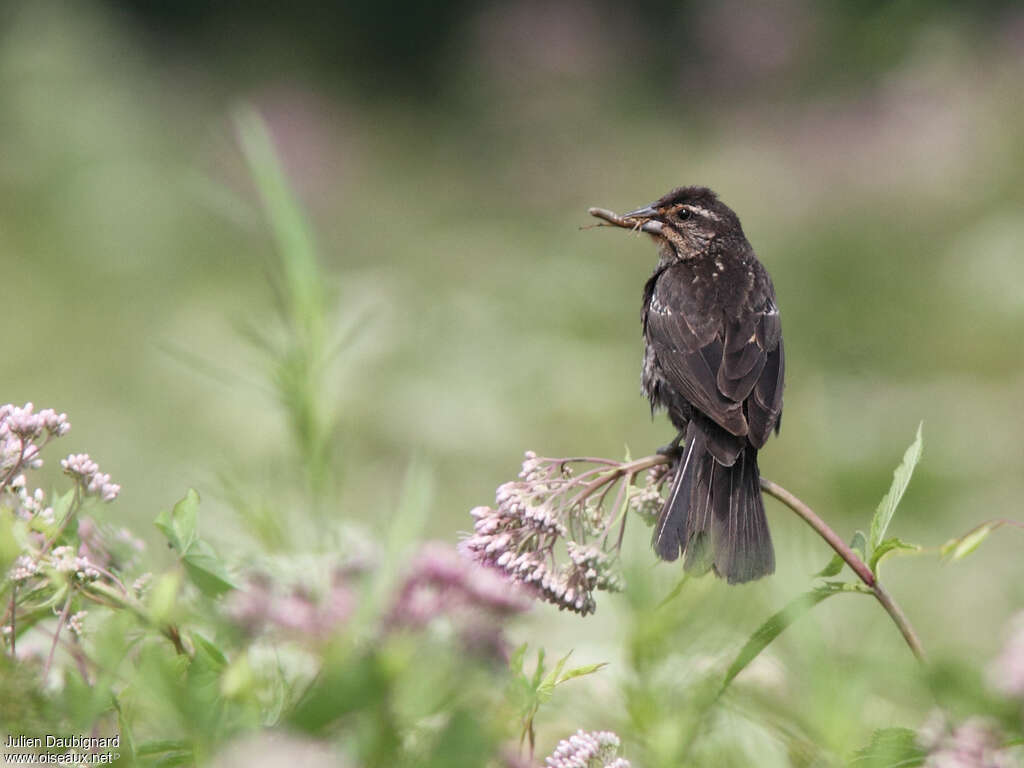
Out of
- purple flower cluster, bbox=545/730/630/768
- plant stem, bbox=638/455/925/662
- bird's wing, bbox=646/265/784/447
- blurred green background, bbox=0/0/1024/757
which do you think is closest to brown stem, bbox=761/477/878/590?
plant stem, bbox=638/455/925/662

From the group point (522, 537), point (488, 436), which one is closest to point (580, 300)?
point (488, 436)

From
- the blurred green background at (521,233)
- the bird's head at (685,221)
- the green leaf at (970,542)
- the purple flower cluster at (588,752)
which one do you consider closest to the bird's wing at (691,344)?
the bird's head at (685,221)

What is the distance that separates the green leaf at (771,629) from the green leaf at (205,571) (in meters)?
0.51

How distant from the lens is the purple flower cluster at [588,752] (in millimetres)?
1176

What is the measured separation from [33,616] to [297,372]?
1.20 feet

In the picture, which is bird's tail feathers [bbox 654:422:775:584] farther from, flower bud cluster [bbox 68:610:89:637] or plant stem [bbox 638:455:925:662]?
flower bud cluster [bbox 68:610:89:637]

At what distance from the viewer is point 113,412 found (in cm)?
651

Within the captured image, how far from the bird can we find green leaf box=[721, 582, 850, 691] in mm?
600

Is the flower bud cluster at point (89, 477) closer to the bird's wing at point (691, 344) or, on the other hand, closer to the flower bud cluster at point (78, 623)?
the flower bud cluster at point (78, 623)

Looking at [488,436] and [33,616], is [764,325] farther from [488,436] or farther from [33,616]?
[488,436]

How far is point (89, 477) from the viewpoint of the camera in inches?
47.8

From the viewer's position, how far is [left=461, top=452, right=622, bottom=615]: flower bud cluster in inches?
57.8

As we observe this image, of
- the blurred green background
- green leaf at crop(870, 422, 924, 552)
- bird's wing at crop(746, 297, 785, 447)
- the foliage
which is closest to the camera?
the foliage

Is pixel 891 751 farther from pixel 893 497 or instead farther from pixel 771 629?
pixel 893 497
